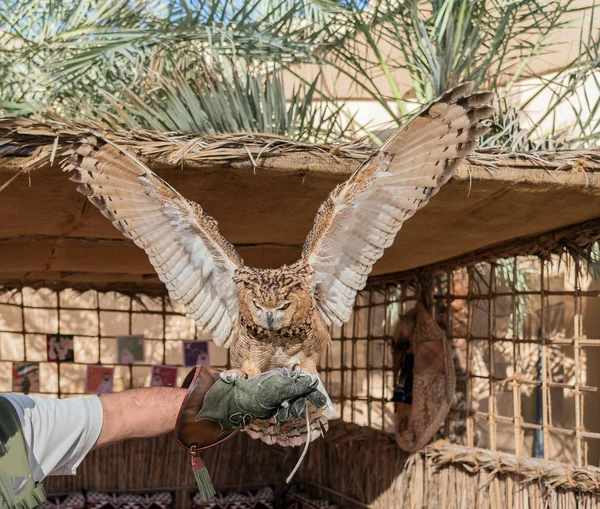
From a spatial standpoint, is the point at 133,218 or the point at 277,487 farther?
the point at 277,487

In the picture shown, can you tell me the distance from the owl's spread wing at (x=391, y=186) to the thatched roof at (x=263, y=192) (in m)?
0.20

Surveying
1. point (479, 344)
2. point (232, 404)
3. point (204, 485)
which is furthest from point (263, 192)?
point (479, 344)

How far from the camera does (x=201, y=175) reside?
229 cm

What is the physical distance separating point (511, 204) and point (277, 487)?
11.8 ft

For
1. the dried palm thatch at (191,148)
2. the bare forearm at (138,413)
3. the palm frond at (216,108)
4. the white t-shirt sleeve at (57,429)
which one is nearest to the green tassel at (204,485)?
the bare forearm at (138,413)

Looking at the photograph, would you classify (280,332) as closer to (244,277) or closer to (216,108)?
(244,277)

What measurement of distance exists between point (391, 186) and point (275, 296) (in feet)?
1.65

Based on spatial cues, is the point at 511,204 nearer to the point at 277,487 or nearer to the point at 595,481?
the point at 595,481

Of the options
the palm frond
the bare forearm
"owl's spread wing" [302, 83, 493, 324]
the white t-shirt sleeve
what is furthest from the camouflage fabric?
the palm frond

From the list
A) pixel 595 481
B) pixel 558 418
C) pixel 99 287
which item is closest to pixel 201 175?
pixel 595 481

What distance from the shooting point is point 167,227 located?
2188 millimetres

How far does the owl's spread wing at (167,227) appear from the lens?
200cm

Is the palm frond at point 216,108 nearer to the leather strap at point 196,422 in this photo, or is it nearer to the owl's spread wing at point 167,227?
the owl's spread wing at point 167,227

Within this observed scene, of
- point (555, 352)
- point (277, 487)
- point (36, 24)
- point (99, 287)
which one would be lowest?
point (277, 487)
